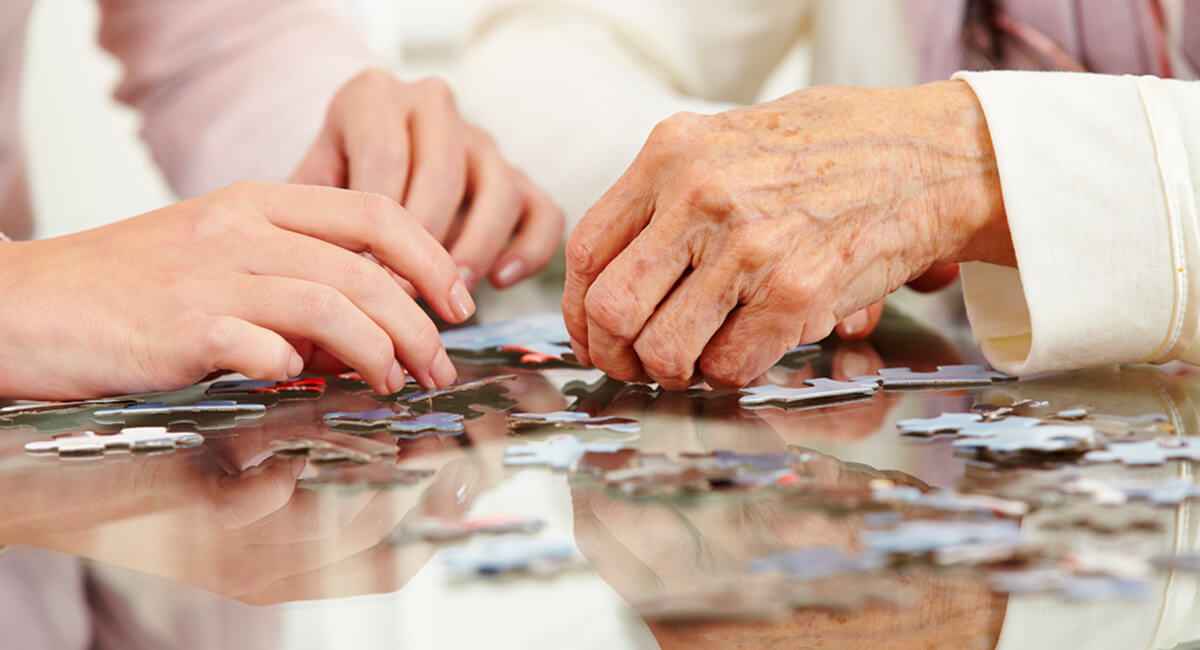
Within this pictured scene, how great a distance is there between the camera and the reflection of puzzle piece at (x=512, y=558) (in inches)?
22.4

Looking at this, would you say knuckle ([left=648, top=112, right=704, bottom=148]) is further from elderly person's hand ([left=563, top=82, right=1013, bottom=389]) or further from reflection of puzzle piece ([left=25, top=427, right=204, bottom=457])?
reflection of puzzle piece ([left=25, top=427, right=204, bottom=457])

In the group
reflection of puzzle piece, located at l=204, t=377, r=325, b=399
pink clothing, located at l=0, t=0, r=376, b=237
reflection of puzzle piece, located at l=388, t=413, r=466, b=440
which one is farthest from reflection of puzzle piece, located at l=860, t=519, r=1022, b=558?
pink clothing, located at l=0, t=0, r=376, b=237

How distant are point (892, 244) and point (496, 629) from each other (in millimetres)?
567

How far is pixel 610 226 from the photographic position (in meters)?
0.94

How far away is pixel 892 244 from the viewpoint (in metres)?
0.94

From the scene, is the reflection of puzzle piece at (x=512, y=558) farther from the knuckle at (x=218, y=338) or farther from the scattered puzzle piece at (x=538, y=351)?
the scattered puzzle piece at (x=538, y=351)

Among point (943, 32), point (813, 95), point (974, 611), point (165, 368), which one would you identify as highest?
point (943, 32)

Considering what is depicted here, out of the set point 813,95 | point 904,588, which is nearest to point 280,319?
point 813,95

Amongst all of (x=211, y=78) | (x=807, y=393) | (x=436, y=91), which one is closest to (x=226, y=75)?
(x=211, y=78)

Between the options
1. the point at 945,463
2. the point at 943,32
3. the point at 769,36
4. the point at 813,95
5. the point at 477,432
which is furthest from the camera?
the point at 769,36

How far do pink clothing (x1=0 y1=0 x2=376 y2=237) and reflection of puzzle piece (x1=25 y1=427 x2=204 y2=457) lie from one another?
3.52 ft

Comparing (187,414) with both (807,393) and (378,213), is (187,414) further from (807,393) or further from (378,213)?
(807,393)

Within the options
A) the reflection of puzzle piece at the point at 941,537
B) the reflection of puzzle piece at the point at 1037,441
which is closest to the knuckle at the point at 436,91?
the reflection of puzzle piece at the point at 1037,441

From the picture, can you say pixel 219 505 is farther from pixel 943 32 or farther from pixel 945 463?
pixel 943 32
